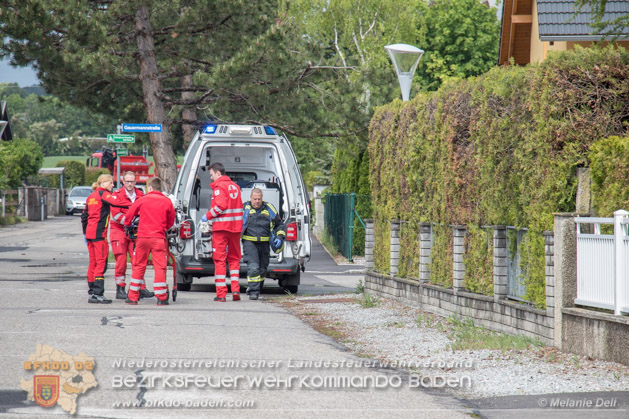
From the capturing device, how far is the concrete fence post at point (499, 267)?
10750 millimetres

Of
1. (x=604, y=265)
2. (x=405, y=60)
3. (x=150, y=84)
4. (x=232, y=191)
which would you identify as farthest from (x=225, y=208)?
(x=150, y=84)

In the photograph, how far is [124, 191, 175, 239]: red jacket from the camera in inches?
529

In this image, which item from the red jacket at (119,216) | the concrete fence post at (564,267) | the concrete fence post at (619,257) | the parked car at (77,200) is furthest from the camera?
the parked car at (77,200)

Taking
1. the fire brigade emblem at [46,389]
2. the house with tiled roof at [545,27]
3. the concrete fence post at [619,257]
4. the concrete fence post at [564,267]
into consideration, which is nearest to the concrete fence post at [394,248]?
the concrete fence post at [564,267]

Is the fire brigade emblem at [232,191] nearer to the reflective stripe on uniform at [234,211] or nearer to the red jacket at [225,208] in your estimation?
the red jacket at [225,208]

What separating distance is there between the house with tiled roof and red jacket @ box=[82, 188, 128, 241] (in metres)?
9.48

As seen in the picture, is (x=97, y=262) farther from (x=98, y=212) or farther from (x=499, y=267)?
(x=499, y=267)

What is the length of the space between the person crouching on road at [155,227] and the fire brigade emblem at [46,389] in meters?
5.97

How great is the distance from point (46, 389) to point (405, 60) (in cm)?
1216

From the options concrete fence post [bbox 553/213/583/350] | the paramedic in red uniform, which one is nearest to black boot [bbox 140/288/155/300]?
the paramedic in red uniform

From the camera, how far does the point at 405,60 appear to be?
1802cm

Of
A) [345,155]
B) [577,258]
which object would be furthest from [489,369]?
[345,155]

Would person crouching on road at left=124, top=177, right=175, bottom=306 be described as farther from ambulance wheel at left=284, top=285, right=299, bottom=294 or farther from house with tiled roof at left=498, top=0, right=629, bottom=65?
house with tiled roof at left=498, top=0, right=629, bottom=65

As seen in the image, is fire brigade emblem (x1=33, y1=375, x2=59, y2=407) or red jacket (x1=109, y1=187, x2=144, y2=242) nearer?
fire brigade emblem (x1=33, y1=375, x2=59, y2=407)
